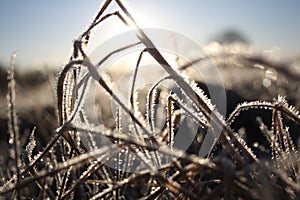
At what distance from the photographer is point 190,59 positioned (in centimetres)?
61

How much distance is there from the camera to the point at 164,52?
62cm

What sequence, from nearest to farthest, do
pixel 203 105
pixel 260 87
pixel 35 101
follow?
1. pixel 203 105
2. pixel 35 101
3. pixel 260 87

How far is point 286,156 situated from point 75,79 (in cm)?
29

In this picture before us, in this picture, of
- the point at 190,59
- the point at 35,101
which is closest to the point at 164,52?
the point at 190,59

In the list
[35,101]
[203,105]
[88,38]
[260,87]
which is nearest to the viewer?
[203,105]

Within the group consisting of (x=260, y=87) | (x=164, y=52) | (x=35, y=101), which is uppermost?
(x=35, y=101)

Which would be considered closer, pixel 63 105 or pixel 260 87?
pixel 63 105

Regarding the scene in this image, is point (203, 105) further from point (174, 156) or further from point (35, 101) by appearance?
point (35, 101)

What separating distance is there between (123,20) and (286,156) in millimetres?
272

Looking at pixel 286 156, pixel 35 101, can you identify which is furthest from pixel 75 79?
pixel 35 101

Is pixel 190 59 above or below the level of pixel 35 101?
below

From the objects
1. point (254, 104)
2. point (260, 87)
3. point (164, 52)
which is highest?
point (164, 52)

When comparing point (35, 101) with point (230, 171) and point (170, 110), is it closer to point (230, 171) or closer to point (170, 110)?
point (170, 110)

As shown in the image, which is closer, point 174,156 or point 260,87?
point 174,156
